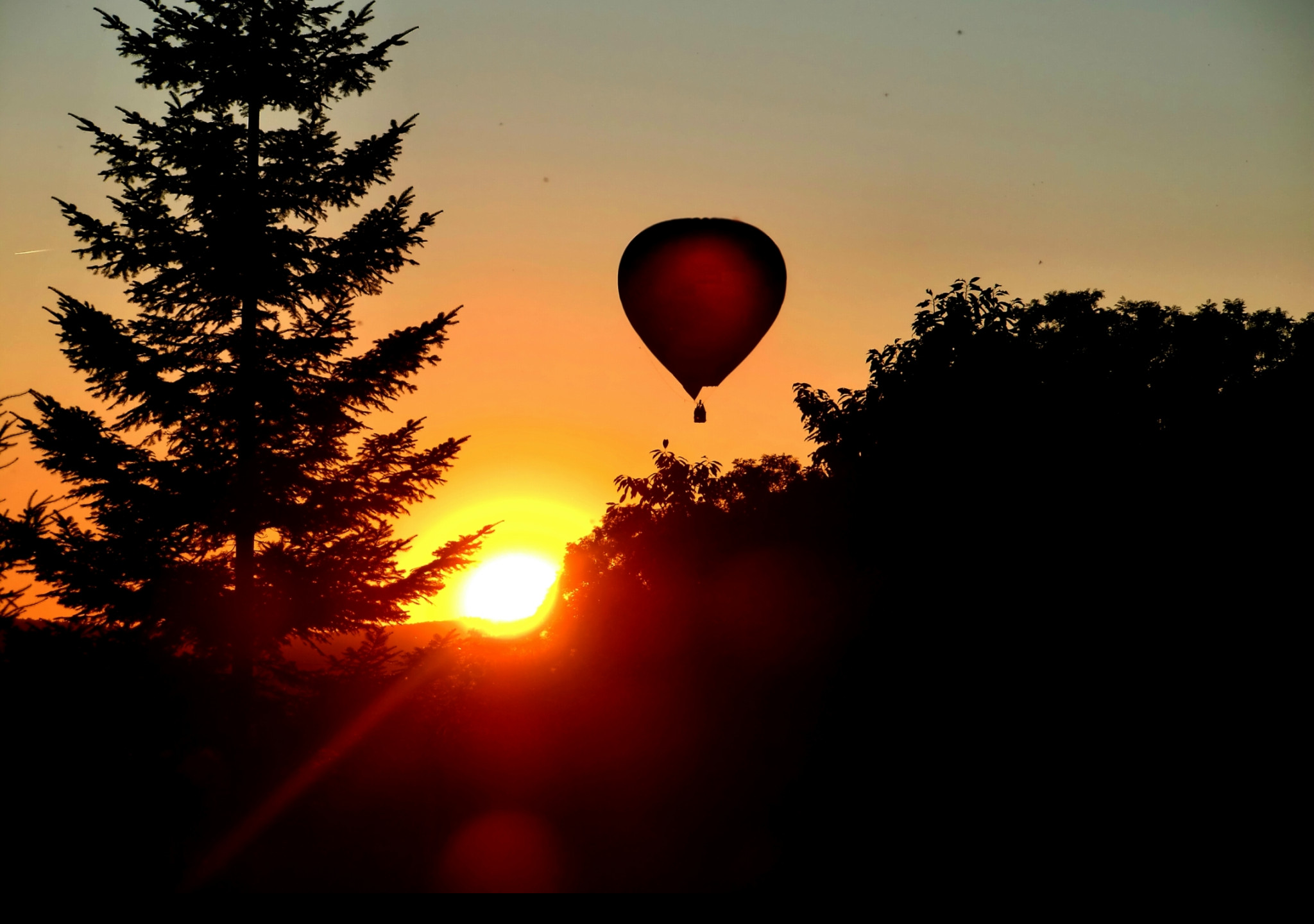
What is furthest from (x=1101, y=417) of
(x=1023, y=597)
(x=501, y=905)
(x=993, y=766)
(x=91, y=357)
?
(x=91, y=357)

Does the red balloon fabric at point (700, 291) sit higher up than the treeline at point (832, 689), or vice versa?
the red balloon fabric at point (700, 291)

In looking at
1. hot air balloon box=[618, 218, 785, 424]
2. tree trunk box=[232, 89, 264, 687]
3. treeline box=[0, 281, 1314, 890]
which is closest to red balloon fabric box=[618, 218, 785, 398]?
hot air balloon box=[618, 218, 785, 424]

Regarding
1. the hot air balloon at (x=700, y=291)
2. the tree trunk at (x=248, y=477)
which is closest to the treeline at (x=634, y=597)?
the tree trunk at (x=248, y=477)

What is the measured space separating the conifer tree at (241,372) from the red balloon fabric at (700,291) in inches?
176

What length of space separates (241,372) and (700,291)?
26.6 ft

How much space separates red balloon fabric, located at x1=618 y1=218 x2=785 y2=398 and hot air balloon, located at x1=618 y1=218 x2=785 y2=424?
10 mm

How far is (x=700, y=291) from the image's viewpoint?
14367 millimetres

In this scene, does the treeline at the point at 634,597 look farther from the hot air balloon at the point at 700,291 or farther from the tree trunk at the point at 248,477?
the hot air balloon at the point at 700,291

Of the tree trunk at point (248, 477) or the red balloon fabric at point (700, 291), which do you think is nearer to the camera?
the red balloon fabric at point (700, 291)

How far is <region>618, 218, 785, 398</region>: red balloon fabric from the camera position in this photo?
562 inches

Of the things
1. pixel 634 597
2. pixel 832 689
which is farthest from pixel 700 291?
pixel 634 597

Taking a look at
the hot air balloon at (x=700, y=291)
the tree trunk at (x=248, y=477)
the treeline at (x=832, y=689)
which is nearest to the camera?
the treeline at (x=832, y=689)

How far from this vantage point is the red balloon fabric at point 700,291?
14281 mm

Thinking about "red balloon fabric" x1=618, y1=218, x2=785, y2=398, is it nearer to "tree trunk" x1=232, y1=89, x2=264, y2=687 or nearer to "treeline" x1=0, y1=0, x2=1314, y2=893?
"treeline" x1=0, y1=0, x2=1314, y2=893
